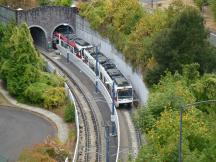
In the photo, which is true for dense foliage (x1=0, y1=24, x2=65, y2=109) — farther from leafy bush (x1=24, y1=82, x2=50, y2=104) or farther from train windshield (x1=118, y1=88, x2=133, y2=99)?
train windshield (x1=118, y1=88, x2=133, y2=99)

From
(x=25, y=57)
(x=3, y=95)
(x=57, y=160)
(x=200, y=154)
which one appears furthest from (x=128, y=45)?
(x=200, y=154)

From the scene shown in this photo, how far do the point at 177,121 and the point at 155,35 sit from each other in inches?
643

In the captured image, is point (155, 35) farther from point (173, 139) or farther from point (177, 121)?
point (173, 139)

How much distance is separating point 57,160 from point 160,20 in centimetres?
1941

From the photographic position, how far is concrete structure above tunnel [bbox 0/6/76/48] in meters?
68.3

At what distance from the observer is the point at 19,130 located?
148 feet

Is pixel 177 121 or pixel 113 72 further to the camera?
pixel 113 72

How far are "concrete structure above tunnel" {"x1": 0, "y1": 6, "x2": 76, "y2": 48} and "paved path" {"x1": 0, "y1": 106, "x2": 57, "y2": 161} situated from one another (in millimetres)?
20434

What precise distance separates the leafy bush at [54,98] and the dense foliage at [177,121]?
45.5ft

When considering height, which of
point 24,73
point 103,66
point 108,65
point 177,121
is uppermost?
point 108,65

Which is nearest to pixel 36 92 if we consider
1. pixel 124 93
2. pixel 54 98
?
pixel 54 98

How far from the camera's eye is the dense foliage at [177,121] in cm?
2827

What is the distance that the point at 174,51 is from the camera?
41906mm

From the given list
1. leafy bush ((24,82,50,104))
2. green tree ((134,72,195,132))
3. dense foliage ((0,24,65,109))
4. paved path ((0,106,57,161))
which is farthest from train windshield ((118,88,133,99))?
green tree ((134,72,195,132))
